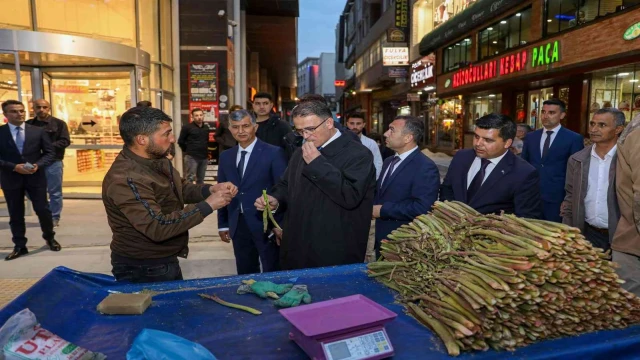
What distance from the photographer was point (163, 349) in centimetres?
158

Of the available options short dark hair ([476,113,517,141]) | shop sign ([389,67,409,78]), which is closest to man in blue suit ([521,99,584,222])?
short dark hair ([476,113,517,141])

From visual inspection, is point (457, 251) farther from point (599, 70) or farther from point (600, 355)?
point (599, 70)

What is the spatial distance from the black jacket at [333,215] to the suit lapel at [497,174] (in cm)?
99

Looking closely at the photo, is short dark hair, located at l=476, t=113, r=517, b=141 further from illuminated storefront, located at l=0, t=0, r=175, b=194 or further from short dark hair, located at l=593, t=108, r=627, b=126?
illuminated storefront, located at l=0, t=0, r=175, b=194

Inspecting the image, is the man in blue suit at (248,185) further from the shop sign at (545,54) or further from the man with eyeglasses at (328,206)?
the shop sign at (545,54)

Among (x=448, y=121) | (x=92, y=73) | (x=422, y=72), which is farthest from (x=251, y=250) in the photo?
(x=422, y=72)

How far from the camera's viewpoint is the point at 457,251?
2.20m

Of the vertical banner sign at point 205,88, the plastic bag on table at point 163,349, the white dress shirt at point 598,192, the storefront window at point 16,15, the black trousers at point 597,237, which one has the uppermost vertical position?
the storefront window at point 16,15

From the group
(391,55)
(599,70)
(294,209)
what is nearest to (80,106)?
(294,209)

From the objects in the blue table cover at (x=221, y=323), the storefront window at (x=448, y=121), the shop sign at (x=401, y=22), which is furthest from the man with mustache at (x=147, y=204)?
the shop sign at (x=401, y=22)

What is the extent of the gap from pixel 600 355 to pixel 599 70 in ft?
43.9

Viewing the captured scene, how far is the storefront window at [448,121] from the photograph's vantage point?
23.6 meters

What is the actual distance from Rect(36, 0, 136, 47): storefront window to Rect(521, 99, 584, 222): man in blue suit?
365 inches

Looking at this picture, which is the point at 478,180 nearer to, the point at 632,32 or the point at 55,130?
the point at 55,130
